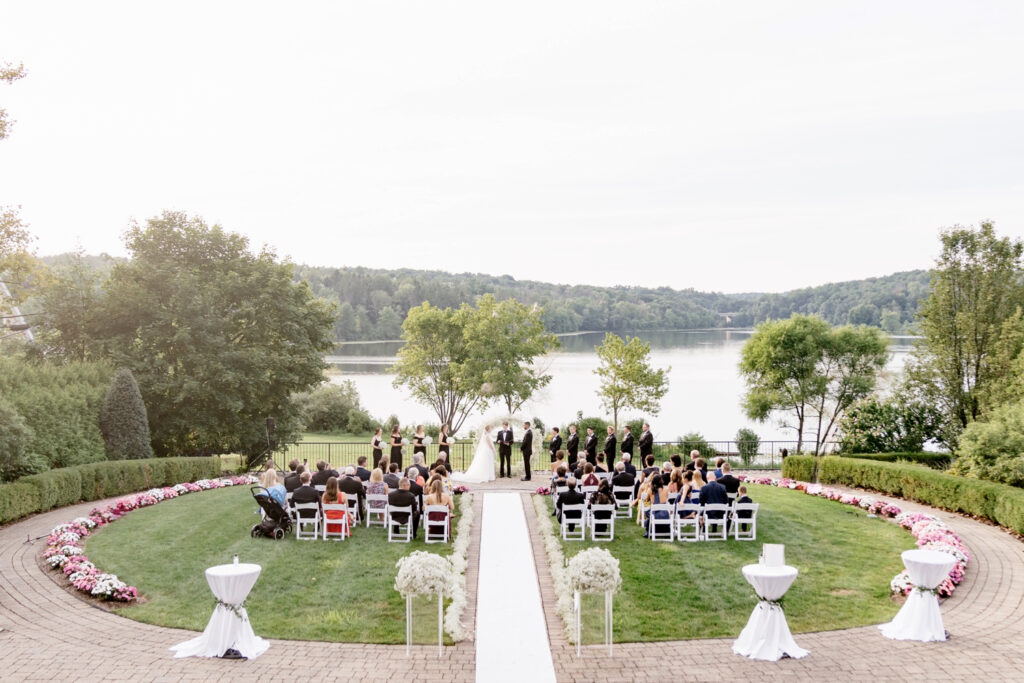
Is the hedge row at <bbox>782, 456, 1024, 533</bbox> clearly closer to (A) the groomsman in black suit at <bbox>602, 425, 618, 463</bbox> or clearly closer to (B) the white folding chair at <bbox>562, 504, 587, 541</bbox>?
(A) the groomsman in black suit at <bbox>602, 425, 618, 463</bbox>

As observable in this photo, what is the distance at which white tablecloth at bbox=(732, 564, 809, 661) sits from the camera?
9.77m

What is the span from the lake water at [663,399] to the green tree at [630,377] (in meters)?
4.86

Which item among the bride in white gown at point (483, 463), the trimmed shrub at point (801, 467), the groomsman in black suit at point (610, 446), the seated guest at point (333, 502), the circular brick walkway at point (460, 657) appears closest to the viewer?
the circular brick walkway at point (460, 657)

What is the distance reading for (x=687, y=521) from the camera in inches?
620

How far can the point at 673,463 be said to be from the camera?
58.4 ft

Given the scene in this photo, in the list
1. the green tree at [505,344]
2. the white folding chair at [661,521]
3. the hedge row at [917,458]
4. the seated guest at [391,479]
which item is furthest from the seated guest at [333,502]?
the green tree at [505,344]

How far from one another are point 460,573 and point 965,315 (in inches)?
871

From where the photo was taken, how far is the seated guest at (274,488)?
16.2 metres

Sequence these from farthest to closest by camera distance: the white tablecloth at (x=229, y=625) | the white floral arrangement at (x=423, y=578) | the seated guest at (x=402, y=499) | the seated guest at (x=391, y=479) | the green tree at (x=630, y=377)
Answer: the green tree at (x=630, y=377) → the seated guest at (x=391, y=479) → the seated guest at (x=402, y=499) → the white floral arrangement at (x=423, y=578) → the white tablecloth at (x=229, y=625)

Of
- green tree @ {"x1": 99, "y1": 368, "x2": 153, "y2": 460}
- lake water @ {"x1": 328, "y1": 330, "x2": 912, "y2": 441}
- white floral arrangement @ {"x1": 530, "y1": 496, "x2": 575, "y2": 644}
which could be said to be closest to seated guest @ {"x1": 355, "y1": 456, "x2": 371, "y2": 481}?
Answer: white floral arrangement @ {"x1": 530, "y1": 496, "x2": 575, "y2": 644}

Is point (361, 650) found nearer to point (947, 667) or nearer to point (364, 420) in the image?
point (947, 667)

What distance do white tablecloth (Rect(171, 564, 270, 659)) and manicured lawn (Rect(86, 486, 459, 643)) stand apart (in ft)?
2.47

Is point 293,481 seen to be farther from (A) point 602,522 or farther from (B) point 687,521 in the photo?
(B) point 687,521

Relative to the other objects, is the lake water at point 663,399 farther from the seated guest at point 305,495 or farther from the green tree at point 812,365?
the seated guest at point 305,495
